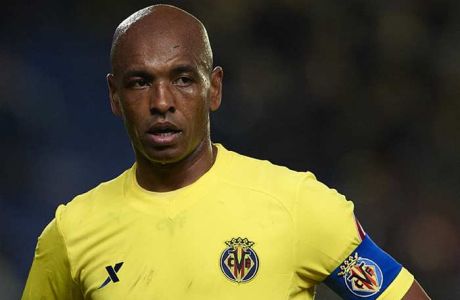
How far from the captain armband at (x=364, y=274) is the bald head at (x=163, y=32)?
705 mm

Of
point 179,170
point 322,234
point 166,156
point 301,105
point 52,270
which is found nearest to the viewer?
point 322,234

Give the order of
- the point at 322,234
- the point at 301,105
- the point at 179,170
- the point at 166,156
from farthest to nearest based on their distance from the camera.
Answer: the point at 301,105 → the point at 179,170 → the point at 166,156 → the point at 322,234

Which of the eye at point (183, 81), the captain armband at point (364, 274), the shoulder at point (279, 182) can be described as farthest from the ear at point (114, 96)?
the captain armband at point (364, 274)

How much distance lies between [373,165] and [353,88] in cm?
49

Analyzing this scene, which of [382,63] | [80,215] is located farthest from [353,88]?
[80,215]

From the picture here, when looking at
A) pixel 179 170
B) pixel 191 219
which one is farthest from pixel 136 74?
pixel 191 219

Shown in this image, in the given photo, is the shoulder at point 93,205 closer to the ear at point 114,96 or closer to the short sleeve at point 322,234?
the ear at point 114,96

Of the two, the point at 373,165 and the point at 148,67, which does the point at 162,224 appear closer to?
the point at 148,67

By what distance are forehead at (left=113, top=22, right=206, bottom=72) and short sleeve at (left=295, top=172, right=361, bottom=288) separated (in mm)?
537

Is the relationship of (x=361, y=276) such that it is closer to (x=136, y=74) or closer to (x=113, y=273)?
(x=113, y=273)

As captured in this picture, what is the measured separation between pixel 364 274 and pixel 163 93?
0.76m

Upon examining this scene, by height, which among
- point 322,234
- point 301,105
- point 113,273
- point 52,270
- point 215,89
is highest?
point 215,89

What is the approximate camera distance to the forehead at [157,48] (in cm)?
302

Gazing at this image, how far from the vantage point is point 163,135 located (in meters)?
2.98
